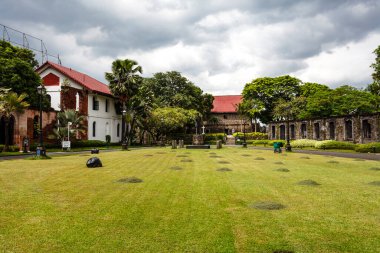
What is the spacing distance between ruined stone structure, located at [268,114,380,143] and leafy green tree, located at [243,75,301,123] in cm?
1369

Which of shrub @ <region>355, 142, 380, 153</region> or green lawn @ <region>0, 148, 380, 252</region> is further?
shrub @ <region>355, 142, 380, 153</region>

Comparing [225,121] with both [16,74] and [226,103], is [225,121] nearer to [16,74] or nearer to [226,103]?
[226,103]

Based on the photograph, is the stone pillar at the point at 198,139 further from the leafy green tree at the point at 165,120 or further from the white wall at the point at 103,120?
the white wall at the point at 103,120

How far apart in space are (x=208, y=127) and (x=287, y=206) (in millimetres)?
66949

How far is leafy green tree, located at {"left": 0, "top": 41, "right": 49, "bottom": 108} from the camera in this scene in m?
31.4

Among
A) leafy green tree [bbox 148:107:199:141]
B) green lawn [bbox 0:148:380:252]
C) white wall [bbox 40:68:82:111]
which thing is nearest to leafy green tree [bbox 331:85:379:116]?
leafy green tree [bbox 148:107:199:141]

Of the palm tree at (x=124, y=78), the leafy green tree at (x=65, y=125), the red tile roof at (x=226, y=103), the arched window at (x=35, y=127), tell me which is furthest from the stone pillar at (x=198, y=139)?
the red tile roof at (x=226, y=103)

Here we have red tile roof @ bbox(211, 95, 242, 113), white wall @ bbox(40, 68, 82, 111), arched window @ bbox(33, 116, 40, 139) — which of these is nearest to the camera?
arched window @ bbox(33, 116, 40, 139)

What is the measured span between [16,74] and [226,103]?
52965 mm

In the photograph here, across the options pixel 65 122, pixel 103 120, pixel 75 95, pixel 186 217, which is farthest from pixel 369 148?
pixel 103 120

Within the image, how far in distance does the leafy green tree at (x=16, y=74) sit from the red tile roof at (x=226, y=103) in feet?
152

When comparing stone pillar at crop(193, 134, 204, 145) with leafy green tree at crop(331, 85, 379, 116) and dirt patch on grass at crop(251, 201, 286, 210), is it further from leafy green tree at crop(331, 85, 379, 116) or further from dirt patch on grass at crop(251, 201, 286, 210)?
dirt patch on grass at crop(251, 201, 286, 210)

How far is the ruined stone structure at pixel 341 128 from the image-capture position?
110 feet

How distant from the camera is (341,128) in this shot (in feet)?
124
